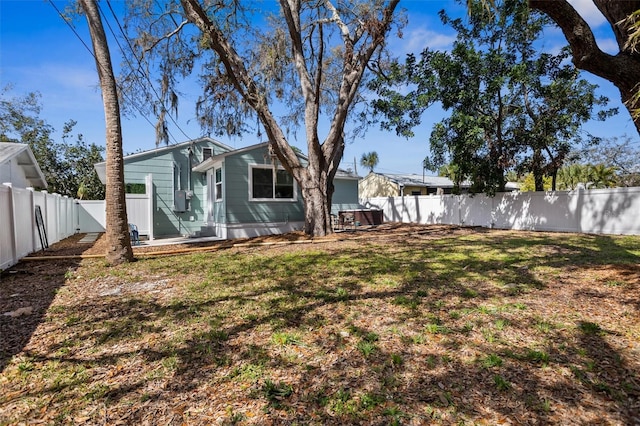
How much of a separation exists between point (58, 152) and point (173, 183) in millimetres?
16750

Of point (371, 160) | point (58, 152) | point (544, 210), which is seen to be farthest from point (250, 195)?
point (371, 160)

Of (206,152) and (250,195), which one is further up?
(206,152)

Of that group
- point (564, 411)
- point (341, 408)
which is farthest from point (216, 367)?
point (564, 411)

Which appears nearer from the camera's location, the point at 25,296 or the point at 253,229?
the point at 25,296

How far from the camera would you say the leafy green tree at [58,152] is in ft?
69.1

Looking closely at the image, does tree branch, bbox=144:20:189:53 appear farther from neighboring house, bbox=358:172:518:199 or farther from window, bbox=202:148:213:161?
neighboring house, bbox=358:172:518:199

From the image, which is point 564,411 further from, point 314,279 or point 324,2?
point 324,2

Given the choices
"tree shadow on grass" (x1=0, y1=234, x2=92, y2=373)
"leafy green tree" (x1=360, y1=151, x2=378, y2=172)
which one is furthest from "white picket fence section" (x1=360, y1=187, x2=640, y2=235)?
"leafy green tree" (x1=360, y1=151, x2=378, y2=172)

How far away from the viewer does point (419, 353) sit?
2.74m

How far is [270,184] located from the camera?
39.7 ft

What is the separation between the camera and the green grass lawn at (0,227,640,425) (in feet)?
6.81

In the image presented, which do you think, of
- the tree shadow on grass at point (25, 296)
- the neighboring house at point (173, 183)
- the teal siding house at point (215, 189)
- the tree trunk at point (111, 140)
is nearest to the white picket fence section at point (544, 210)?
the teal siding house at point (215, 189)

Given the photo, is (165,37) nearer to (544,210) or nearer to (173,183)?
(173,183)

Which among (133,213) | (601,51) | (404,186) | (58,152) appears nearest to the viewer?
(601,51)
